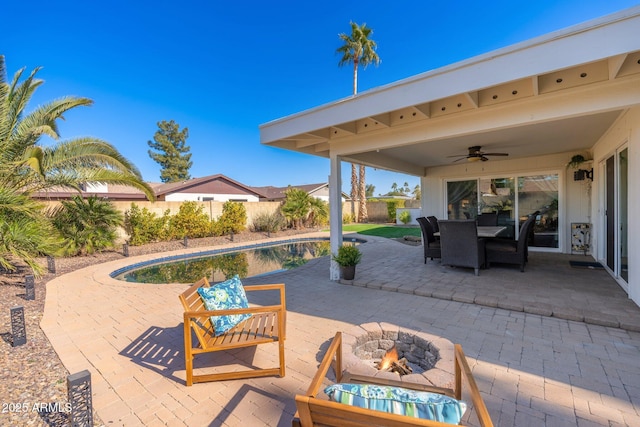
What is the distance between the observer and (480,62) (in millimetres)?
3168

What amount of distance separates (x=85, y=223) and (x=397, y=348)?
10294 millimetres

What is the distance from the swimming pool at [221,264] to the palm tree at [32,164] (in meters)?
2.26

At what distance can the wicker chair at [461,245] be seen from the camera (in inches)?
220

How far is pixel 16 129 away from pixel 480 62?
9108 mm

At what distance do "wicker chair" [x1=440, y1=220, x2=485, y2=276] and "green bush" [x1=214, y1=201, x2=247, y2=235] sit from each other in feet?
34.7

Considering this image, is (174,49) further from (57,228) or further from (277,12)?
(57,228)

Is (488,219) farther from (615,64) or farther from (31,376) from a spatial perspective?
(31,376)

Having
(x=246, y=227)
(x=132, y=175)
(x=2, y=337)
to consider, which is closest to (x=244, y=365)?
(x=2, y=337)

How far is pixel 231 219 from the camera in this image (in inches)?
554

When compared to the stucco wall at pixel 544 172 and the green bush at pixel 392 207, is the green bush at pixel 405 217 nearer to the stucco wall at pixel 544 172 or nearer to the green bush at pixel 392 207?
the green bush at pixel 392 207

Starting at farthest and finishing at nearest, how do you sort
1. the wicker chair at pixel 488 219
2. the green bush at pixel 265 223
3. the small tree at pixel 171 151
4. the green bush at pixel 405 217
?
the small tree at pixel 171 151 < the green bush at pixel 405 217 < the green bush at pixel 265 223 < the wicker chair at pixel 488 219

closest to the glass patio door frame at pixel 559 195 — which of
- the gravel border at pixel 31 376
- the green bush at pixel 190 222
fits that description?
the gravel border at pixel 31 376

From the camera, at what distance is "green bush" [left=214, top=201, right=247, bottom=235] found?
541 inches

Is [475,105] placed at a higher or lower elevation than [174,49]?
lower
